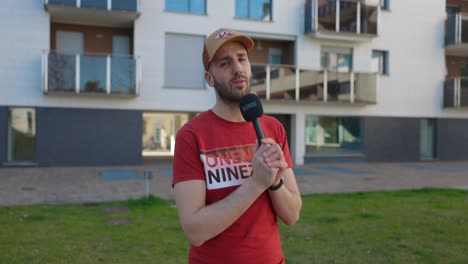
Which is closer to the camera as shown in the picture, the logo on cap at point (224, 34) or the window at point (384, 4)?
the logo on cap at point (224, 34)

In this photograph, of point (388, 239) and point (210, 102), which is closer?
point (388, 239)

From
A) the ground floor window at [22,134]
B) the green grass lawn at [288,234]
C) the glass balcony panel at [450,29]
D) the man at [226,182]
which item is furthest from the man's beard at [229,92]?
the glass balcony panel at [450,29]

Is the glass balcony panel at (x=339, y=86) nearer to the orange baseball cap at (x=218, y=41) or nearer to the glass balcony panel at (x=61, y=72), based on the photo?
the glass balcony panel at (x=61, y=72)

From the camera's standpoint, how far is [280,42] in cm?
2114

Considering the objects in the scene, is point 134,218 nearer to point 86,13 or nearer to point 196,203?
point 196,203

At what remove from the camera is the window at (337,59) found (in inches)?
822

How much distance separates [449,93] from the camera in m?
22.7

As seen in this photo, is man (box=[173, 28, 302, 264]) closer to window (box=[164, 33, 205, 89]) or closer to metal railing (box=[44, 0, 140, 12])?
metal railing (box=[44, 0, 140, 12])

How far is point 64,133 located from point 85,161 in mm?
1328

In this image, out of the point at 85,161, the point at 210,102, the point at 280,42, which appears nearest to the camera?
the point at 85,161

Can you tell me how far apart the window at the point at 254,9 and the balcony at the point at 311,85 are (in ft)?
7.57

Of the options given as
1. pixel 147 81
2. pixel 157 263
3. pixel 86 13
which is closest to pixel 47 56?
pixel 86 13

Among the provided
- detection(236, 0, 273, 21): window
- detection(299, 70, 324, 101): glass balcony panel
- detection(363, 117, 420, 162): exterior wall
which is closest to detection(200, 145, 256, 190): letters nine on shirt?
detection(299, 70, 324, 101): glass balcony panel

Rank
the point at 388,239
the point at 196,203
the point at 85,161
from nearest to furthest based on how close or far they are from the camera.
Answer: the point at 196,203, the point at 388,239, the point at 85,161
